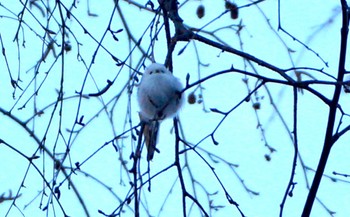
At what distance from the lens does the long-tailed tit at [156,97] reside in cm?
138

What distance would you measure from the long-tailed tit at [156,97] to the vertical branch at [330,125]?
28cm

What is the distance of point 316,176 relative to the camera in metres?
1.17

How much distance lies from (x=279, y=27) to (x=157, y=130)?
12.1 inches

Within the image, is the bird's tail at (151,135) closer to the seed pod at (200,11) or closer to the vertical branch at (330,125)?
the vertical branch at (330,125)

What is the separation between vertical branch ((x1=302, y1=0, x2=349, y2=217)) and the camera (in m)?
1.16

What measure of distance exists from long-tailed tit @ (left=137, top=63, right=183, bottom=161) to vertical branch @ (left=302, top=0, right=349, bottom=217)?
0.92 ft

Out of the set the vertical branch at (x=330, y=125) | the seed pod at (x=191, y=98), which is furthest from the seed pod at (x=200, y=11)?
the vertical branch at (x=330, y=125)

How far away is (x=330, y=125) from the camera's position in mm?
1198

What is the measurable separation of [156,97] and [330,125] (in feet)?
1.11

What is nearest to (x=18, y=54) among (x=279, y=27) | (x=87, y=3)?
(x=87, y=3)

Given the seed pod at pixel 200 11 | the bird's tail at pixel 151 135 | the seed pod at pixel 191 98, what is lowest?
the bird's tail at pixel 151 135

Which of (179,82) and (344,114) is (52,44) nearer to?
(179,82)

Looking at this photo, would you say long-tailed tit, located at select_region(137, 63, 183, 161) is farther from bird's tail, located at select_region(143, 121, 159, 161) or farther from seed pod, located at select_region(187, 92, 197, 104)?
seed pod, located at select_region(187, 92, 197, 104)

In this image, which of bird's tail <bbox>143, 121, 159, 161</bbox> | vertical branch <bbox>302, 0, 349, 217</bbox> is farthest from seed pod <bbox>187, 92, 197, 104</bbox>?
vertical branch <bbox>302, 0, 349, 217</bbox>
